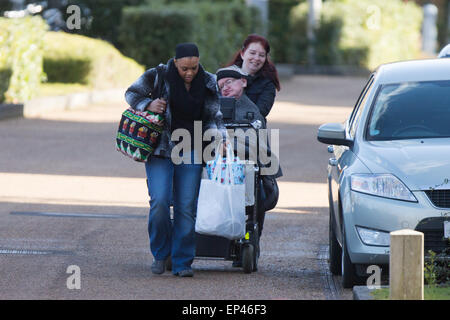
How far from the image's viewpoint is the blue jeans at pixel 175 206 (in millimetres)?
7777

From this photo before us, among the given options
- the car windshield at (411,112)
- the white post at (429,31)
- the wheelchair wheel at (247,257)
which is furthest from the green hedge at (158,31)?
the white post at (429,31)

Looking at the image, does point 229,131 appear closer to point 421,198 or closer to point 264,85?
point 264,85

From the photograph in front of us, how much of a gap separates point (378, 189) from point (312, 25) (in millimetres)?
34251

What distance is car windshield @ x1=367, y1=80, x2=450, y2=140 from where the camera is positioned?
316 inches

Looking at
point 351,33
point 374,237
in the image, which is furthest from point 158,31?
point 374,237

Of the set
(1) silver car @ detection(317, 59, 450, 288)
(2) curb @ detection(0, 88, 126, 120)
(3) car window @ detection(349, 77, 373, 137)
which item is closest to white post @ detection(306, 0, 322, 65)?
(2) curb @ detection(0, 88, 126, 120)

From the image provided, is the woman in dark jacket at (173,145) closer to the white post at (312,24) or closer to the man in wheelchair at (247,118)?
the man in wheelchair at (247,118)

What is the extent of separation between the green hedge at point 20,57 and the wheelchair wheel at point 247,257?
1320cm

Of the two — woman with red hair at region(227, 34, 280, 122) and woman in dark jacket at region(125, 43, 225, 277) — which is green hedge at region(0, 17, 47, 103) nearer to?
woman with red hair at region(227, 34, 280, 122)

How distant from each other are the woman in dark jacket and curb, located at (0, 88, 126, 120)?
504 inches

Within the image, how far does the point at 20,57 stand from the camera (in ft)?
69.8

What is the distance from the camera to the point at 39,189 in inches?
507
